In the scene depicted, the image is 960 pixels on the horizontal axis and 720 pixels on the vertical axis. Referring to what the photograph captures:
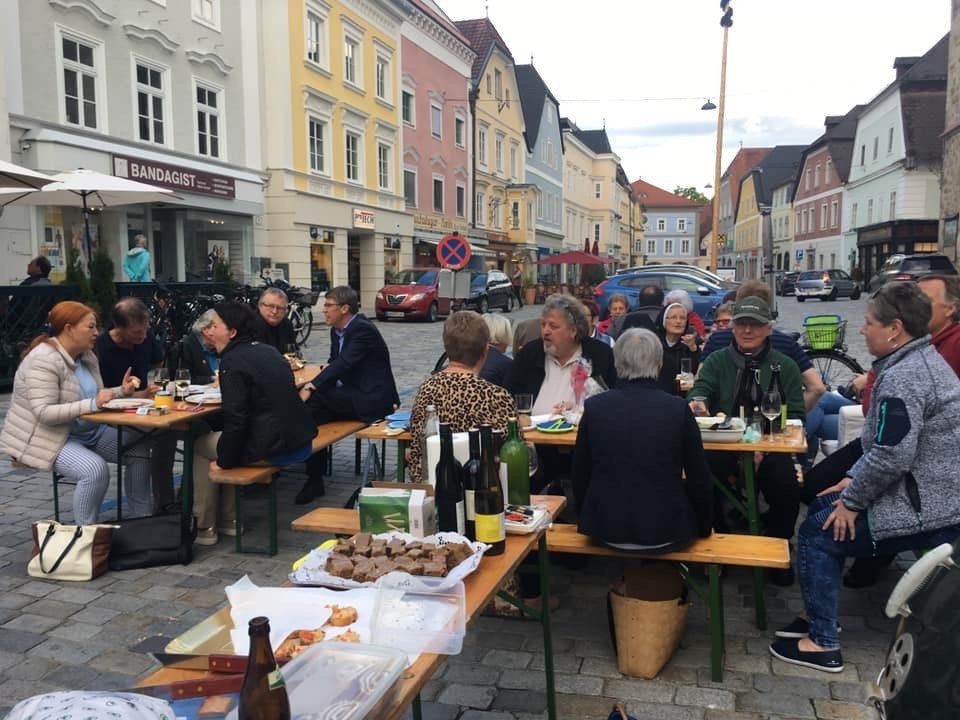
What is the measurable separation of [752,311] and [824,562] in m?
1.84

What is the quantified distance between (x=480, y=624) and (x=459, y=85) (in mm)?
34287

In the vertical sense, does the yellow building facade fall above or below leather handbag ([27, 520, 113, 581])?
above

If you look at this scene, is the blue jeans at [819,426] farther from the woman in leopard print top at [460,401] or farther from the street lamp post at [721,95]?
the street lamp post at [721,95]

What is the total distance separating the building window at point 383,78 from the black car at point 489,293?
24.4ft

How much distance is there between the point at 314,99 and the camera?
2420cm

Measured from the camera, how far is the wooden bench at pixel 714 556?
3.47 meters

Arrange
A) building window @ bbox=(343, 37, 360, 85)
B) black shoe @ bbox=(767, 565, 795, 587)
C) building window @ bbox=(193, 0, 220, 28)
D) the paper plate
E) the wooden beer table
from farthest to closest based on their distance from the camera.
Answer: building window @ bbox=(343, 37, 360, 85)
building window @ bbox=(193, 0, 220, 28)
the paper plate
black shoe @ bbox=(767, 565, 795, 587)
the wooden beer table

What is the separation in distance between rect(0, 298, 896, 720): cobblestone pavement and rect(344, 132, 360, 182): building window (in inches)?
896

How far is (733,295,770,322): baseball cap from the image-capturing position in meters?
4.95

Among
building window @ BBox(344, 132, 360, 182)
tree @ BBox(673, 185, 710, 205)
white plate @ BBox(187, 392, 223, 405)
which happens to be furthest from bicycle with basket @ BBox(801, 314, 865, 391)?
tree @ BBox(673, 185, 710, 205)

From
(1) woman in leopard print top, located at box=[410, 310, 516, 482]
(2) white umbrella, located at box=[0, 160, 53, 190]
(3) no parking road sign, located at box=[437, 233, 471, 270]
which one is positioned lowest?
(1) woman in leopard print top, located at box=[410, 310, 516, 482]

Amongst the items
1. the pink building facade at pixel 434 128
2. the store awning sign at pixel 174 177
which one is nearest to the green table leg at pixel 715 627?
the store awning sign at pixel 174 177

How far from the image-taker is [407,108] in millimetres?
31031

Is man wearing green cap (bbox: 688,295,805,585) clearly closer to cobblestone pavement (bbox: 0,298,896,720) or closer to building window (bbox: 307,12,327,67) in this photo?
cobblestone pavement (bbox: 0,298,896,720)
